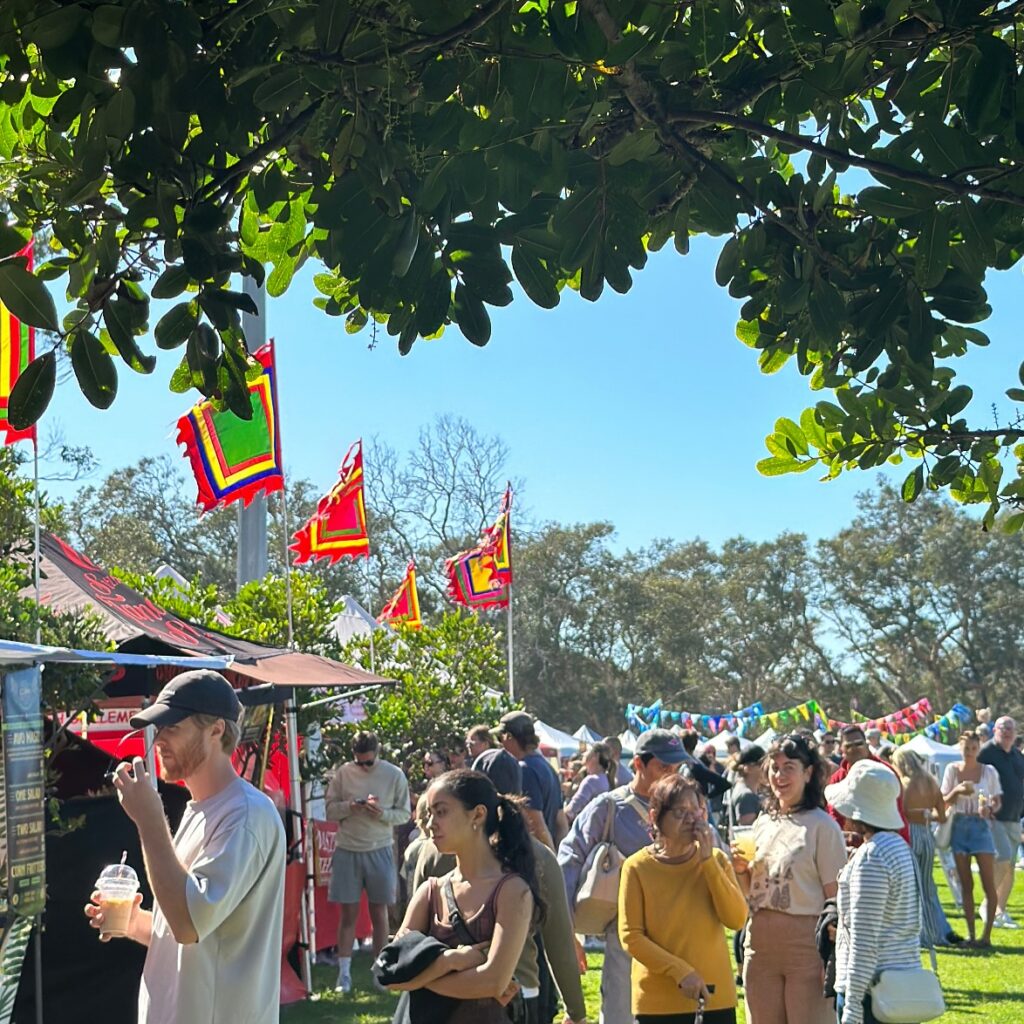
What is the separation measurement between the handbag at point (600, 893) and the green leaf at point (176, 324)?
388 centimetres

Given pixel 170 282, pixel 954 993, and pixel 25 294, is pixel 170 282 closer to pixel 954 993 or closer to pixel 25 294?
pixel 25 294

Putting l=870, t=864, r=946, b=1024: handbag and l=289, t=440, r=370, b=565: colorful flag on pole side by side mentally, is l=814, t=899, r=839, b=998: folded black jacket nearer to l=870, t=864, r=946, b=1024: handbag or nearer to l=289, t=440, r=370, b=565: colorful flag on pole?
l=870, t=864, r=946, b=1024: handbag

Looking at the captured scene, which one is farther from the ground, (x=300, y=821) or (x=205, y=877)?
(x=205, y=877)

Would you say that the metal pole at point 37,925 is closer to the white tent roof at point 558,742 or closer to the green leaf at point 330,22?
the green leaf at point 330,22

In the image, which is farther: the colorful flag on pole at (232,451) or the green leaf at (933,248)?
the colorful flag on pole at (232,451)

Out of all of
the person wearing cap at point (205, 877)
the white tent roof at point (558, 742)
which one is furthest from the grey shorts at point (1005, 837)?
the white tent roof at point (558, 742)

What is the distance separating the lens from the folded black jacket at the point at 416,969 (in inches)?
152

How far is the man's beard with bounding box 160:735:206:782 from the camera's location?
334cm

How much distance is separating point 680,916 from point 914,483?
2169 millimetres

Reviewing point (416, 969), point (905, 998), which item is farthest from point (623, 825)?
point (416, 969)

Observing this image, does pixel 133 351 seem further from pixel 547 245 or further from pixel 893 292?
pixel 893 292

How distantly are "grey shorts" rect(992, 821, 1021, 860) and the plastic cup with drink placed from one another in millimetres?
9904

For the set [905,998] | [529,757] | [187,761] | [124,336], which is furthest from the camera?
[529,757]

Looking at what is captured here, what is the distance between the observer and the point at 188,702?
335 cm
